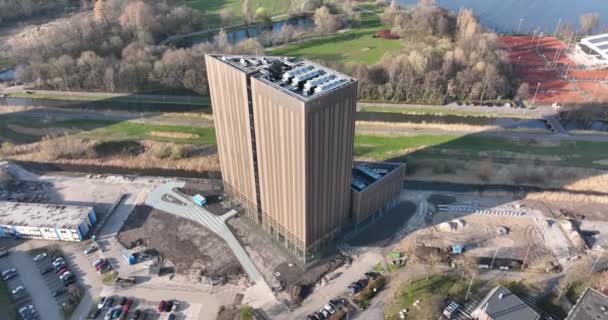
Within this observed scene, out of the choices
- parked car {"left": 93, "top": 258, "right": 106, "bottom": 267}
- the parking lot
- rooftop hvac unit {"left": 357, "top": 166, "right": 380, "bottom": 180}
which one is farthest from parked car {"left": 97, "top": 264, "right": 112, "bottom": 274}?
rooftop hvac unit {"left": 357, "top": 166, "right": 380, "bottom": 180}

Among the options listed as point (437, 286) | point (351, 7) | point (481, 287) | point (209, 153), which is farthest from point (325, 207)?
point (351, 7)

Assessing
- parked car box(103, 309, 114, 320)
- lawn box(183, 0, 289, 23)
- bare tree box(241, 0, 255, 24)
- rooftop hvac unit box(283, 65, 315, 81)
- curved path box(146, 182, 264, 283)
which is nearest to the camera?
rooftop hvac unit box(283, 65, 315, 81)

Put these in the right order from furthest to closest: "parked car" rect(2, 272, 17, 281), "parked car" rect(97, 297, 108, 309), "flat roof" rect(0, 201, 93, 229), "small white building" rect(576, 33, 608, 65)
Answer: "small white building" rect(576, 33, 608, 65), "flat roof" rect(0, 201, 93, 229), "parked car" rect(2, 272, 17, 281), "parked car" rect(97, 297, 108, 309)

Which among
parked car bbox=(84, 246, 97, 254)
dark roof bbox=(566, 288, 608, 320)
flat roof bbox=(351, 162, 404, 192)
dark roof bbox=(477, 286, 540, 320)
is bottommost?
parked car bbox=(84, 246, 97, 254)

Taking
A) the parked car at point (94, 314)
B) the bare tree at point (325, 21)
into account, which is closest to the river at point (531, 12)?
the bare tree at point (325, 21)

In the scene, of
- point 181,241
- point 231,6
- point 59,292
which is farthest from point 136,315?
point 231,6

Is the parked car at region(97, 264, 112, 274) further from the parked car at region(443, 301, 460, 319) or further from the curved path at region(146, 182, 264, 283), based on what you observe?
the parked car at region(443, 301, 460, 319)

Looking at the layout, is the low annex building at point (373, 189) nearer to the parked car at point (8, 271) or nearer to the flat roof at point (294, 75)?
the flat roof at point (294, 75)

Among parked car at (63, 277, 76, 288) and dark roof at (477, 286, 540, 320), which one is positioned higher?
dark roof at (477, 286, 540, 320)
